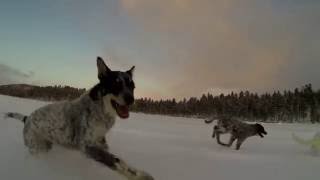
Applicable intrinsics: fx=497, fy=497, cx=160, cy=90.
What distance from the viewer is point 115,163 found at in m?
6.44

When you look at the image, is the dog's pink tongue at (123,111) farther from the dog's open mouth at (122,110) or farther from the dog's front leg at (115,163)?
the dog's front leg at (115,163)

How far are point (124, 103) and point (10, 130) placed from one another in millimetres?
4846

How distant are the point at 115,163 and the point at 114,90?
1.03 meters

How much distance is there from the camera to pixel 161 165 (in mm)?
9016

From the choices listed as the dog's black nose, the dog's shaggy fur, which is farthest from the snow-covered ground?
the dog's shaggy fur

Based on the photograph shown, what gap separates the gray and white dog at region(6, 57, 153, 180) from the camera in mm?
6637

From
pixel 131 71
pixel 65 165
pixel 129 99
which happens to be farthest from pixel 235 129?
pixel 129 99

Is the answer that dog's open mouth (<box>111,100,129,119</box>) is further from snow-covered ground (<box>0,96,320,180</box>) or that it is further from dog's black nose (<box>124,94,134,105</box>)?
snow-covered ground (<box>0,96,320,180</box>)

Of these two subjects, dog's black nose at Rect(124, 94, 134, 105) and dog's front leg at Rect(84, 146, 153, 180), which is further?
dog's black nose at Rect(124, 94, 134, 105)

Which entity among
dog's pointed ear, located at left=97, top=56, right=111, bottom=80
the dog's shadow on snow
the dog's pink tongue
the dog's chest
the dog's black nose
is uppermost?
dog's pointed ear, located at left=97, top=56, right=111, bottom=80

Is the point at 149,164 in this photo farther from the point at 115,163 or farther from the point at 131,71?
the point at 115,163

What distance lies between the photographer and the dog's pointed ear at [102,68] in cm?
688

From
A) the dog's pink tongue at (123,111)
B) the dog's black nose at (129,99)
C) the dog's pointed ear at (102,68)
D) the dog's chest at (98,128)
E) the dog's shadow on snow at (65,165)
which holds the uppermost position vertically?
the dog's pointed ear at (102,68)

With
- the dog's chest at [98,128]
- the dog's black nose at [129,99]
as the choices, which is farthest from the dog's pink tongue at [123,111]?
the dog's chest at [98,128]
